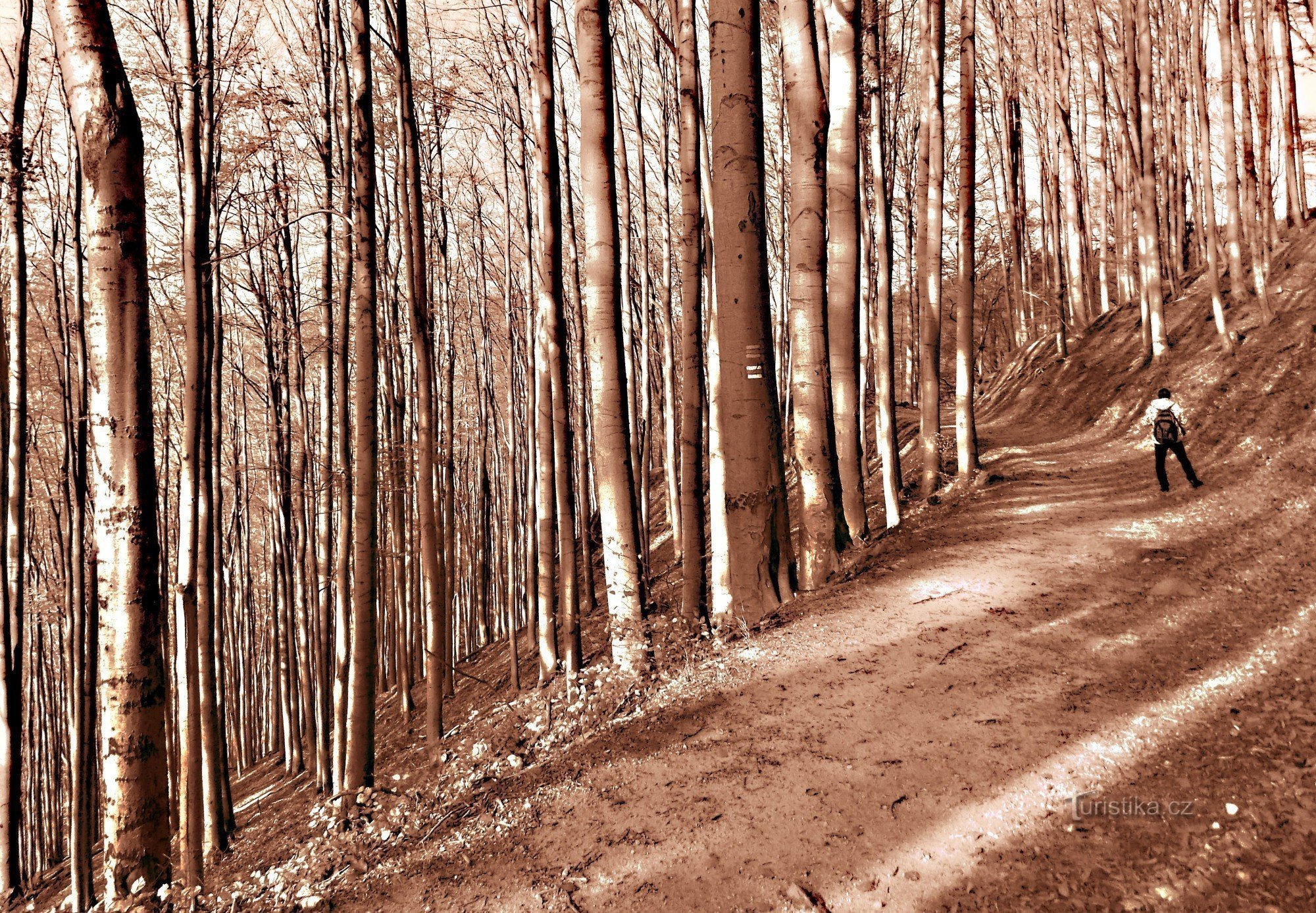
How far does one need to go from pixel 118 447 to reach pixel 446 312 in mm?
10103

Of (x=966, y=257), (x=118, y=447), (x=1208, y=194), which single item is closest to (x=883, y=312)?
(x=966, y=257)

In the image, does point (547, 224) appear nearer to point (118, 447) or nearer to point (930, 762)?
point (118, 447)

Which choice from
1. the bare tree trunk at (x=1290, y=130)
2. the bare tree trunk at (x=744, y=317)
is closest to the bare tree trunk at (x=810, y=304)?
the bare tree trunk at (x=744, y=317)

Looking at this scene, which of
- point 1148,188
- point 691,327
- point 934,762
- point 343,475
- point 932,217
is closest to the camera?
point 934,762

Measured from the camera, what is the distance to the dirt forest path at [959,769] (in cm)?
257

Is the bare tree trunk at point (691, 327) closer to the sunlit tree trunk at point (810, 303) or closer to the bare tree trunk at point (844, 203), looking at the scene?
the sunlit tree trunk at point (810, 303)

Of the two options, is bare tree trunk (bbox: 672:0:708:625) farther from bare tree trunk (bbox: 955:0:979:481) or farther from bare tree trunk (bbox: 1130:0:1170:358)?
bare tree trunk (bbox: 1130:0:1170:358)

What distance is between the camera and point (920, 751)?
3.32 metres

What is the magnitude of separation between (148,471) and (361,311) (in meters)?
2.65

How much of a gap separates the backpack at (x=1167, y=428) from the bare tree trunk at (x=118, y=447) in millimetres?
8667

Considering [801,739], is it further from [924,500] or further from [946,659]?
[924,500]

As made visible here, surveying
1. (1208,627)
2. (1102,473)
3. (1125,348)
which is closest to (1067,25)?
(1125,348)

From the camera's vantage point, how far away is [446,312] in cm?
1282

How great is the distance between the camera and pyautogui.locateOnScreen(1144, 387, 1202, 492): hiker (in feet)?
25.2
